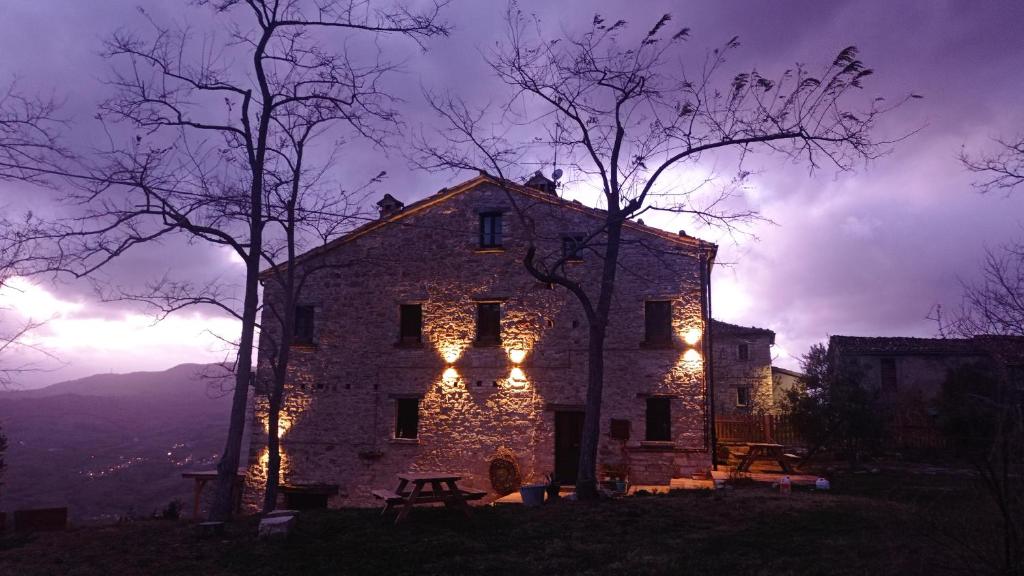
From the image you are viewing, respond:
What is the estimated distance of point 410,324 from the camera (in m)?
19.1

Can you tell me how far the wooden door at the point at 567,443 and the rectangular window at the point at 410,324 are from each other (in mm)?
4950

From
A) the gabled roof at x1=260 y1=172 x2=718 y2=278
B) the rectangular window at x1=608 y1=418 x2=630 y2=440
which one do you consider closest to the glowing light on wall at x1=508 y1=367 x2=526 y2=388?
the rectangular window at x1=608 y1=418 x2=630 y2=440

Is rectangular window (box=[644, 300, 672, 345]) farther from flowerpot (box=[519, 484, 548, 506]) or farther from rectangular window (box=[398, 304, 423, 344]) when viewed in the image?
flowerpot (box=[519, 484, 548, 506])

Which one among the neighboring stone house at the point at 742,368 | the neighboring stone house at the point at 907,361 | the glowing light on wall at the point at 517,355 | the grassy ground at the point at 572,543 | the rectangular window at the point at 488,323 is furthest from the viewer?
the neighboring stone house at the point at 742,368

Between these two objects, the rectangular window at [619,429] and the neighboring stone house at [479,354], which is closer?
the rectangular window at [619,429]

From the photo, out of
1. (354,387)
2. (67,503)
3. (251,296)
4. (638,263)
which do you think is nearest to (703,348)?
(638,263)

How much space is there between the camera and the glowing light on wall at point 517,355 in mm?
17812

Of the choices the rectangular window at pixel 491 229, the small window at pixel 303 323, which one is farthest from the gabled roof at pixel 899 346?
the small window at pixel 303 323

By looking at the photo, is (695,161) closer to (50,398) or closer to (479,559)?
(479,559)

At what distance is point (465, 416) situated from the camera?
17922 millimetres

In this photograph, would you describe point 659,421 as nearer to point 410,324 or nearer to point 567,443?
point 567,443

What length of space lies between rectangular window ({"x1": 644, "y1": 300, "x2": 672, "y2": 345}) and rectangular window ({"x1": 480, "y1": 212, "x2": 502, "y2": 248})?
4938 mm

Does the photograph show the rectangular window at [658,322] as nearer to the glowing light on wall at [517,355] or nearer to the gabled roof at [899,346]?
the glowing light on wall at [517,355]

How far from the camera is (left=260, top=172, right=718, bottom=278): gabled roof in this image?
17.5m
